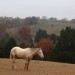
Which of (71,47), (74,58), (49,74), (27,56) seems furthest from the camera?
(71,47)

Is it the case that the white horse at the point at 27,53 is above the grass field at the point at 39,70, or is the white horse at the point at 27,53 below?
above

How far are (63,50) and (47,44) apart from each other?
17.5 metres

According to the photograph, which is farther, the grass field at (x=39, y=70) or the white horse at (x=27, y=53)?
the white horse at (x=27, y=53)

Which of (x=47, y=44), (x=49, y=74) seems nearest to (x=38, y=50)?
(x=49, y=74)

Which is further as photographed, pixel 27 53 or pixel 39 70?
pixel 39 70

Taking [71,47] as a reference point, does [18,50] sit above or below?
above

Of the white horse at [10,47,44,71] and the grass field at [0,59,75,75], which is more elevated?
the white horse at [10,47,44,71]

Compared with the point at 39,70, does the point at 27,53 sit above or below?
above

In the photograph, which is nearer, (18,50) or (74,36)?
(18,50)

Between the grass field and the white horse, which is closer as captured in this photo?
the grass field

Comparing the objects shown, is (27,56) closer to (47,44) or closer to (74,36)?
(74,36)

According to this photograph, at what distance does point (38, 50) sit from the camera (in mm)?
18344

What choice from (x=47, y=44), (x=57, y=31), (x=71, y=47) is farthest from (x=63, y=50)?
(x=57, y=31)

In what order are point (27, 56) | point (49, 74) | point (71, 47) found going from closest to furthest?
point (49, 74), point (27, 56), point (71, 47)
